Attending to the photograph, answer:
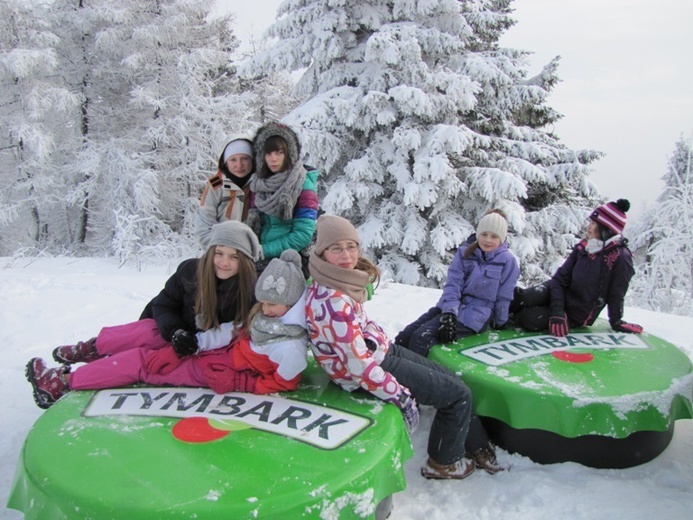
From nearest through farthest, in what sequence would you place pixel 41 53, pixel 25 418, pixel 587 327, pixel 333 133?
pixel 25 418, pixel 587 327, pixel 333 133, pixel 41 53

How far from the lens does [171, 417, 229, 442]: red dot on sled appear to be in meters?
2.28

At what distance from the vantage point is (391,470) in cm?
224

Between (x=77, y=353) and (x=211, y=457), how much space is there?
169 centimetres

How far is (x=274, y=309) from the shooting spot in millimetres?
2713

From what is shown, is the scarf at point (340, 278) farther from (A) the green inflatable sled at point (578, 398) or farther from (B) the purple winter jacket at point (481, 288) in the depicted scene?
(B) the purple winter jacket at point (481, 288)

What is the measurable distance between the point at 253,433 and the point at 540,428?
5.45 feet

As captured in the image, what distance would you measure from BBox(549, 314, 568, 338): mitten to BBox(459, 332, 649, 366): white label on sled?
5 cm

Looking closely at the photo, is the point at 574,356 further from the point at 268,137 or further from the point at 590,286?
the point at 268,137

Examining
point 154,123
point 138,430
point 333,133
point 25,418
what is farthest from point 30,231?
point 138,430

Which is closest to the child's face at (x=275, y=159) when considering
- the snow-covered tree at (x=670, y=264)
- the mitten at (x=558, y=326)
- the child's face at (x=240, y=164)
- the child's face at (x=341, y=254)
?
the child's face at (x=240, y=164)

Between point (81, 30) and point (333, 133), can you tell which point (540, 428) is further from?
point (81, 30)

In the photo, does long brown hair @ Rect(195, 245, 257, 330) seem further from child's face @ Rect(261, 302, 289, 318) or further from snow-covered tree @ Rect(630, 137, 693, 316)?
snow-covered tree @ Rect(630, 137, 693, 316)

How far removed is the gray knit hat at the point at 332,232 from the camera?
2.64 m

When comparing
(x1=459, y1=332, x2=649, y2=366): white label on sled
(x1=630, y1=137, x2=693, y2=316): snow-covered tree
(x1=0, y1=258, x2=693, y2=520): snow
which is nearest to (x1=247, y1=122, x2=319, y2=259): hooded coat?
(x1=459, y1=332, x2=649, y2=366): white label on sled
